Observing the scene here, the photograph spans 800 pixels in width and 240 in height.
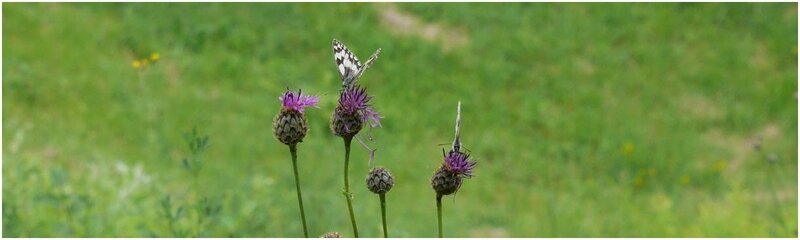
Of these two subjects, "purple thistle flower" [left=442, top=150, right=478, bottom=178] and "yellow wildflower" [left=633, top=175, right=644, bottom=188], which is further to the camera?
"yellow wildflower" [left=633, top=175, right=644, bottom=188]

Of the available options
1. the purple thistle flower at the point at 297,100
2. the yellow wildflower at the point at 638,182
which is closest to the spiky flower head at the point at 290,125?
the purple thistle flower at the point at 297,100

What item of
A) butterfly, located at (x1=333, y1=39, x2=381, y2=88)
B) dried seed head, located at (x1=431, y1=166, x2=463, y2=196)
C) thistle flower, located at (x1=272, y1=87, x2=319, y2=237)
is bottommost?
dried seed head, located at (x1=431, y1=166, x2=463, y2=196)

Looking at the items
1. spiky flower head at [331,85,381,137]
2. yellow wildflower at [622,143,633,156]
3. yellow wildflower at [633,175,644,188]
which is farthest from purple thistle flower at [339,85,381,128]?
yellow wildflower at [622,143,633,156]

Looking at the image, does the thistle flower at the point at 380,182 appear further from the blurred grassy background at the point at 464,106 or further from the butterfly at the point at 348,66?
the blurred grassy background at the point at 464,106

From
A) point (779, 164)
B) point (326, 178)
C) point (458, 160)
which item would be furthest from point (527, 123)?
point (458, 160)

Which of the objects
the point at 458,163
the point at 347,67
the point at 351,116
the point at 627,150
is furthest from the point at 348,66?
the point at 627,150

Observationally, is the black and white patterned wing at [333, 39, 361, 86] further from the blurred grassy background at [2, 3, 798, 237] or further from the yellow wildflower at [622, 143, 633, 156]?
the yellow wildflower at [622, 143, 633, 156]
